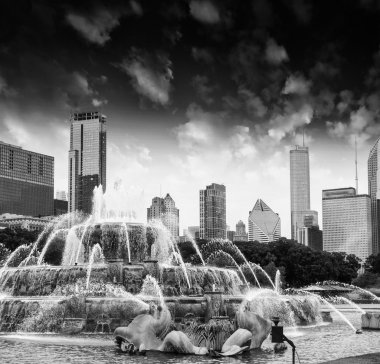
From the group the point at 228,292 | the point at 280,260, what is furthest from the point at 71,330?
the point at 280,260

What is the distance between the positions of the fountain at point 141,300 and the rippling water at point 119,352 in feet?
3.03

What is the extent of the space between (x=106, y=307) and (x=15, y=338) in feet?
14.8

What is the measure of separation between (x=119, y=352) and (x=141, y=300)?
827cm

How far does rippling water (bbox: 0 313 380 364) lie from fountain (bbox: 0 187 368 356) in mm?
924

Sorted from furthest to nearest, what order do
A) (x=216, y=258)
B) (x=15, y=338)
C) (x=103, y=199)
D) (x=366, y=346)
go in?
(x=216, y=258)
(x=103, y=199)
(x=15, y=338)
(x=366, y=346)

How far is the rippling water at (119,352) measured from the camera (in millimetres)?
23875

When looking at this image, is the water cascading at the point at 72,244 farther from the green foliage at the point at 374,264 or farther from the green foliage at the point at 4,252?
the green foliage at the point at 374,264

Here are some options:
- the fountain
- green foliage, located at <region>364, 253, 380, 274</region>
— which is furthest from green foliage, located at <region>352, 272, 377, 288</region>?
the fountain

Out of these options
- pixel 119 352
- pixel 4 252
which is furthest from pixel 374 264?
pixel 119 352

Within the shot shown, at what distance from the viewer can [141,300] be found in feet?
112

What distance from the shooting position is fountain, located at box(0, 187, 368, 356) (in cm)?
2662

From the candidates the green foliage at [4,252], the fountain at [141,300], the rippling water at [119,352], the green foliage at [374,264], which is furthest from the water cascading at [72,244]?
the green foliage at [374,264]

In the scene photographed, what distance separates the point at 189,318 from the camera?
3366 centimetres

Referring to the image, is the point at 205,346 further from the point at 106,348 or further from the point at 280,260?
the point at 280,260
